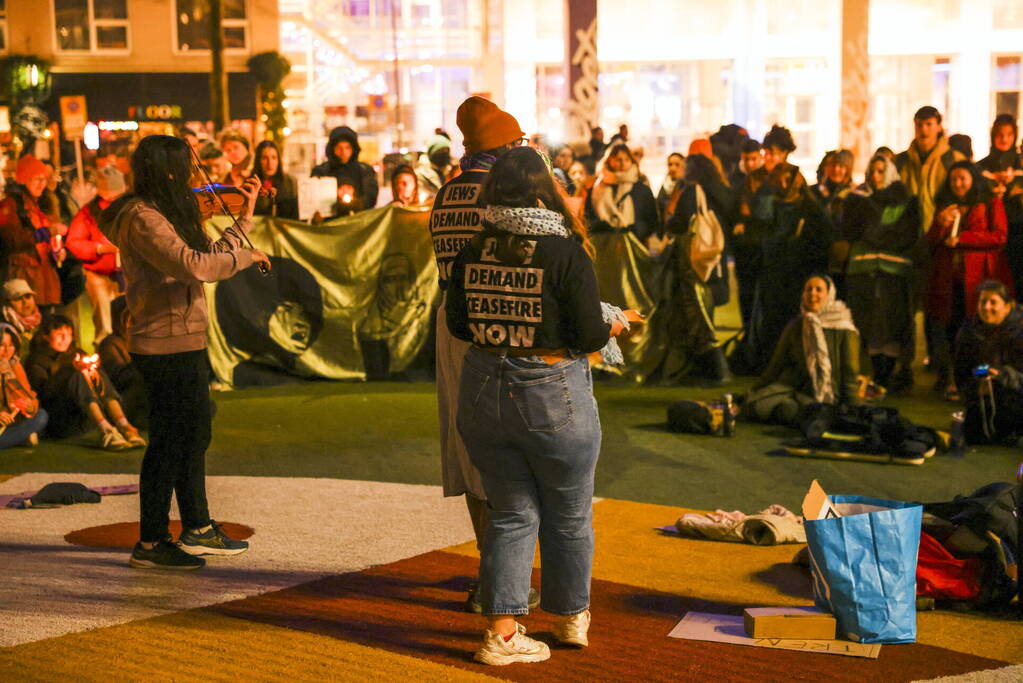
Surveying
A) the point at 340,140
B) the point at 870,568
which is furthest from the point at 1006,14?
the point at 870,568

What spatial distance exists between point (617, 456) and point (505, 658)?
3.88 meters

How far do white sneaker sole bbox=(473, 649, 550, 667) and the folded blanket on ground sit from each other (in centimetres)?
186

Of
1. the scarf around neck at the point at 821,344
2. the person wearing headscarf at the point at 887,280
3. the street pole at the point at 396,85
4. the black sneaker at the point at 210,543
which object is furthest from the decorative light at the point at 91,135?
the black sneaker at the point at 210,543

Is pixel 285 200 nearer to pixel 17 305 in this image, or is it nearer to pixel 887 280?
pixel 17 305

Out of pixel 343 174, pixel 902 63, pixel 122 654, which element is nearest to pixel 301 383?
pixel 343 174

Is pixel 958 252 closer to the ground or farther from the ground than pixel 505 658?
farther from the ground

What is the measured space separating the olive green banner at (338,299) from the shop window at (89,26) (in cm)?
2787

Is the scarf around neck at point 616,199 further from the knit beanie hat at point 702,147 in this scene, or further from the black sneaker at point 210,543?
the black sneaker at point 210,543

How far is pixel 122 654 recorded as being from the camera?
476cm

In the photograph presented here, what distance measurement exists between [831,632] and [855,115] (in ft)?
55.1

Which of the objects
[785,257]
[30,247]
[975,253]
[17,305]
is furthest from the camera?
[30,247]

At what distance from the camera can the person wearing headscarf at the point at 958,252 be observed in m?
10.5

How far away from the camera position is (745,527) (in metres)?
6.27

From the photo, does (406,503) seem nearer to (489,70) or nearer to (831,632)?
(831,632)
